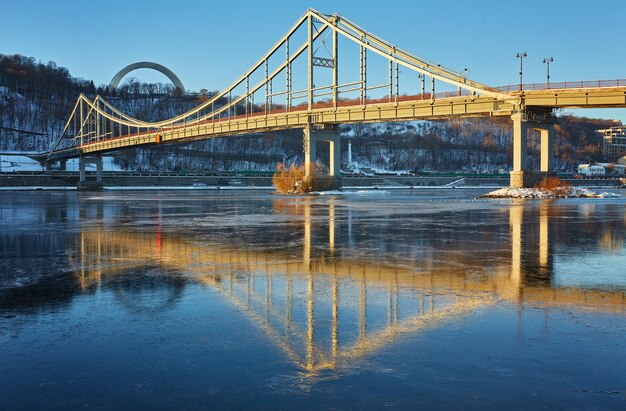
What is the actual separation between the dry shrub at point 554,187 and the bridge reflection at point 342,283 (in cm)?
3712

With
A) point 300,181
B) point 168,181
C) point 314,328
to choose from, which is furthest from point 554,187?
point 168,181

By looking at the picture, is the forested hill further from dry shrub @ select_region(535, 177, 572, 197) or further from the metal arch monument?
dry shrub @ select_region(535, 177, 572, 197)

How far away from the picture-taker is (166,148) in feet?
497

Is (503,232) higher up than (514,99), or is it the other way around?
(514,99)

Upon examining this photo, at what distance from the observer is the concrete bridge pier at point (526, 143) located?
49969 millimetres

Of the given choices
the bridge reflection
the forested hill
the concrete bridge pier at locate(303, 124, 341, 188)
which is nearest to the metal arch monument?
the forested hill

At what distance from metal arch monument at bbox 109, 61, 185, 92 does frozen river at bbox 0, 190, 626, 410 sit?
179m

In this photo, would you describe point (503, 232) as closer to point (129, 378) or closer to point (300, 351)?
point (300, 351)

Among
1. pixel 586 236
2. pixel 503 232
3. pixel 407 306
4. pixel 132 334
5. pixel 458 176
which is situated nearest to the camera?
pixel 132 334

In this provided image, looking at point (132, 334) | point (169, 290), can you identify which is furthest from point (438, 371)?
point (169, 290)

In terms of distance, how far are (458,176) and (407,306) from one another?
128865 millimetres

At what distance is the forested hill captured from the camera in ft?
489

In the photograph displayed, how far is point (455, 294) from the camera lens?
8.45m

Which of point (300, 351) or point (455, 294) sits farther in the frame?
point (455, 294)
